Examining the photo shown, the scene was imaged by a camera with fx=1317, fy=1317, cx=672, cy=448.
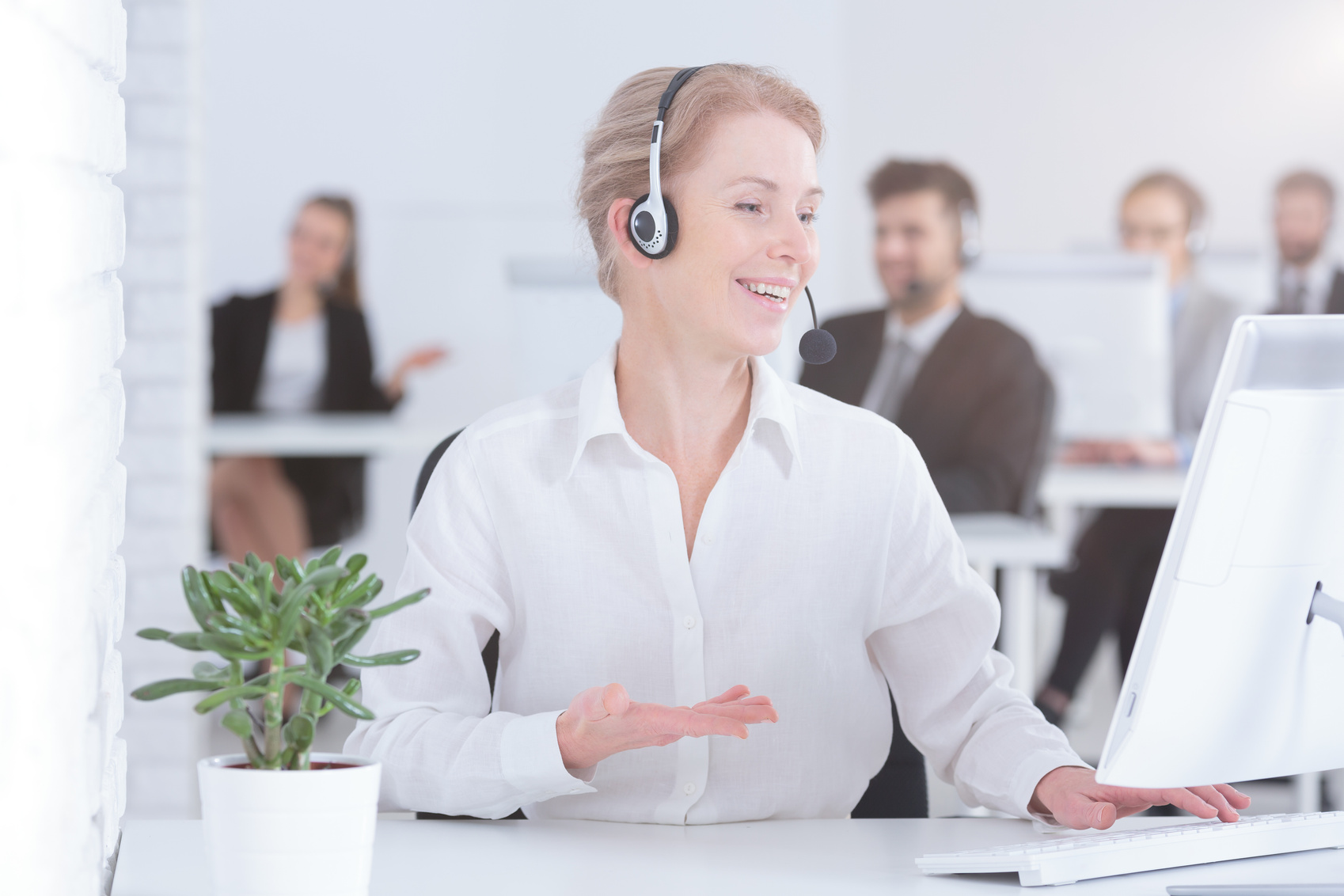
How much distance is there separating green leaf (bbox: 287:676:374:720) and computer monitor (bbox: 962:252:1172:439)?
107 inches

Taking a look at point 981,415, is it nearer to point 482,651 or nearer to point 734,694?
point 482,651

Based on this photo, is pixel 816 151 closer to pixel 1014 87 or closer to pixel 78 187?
pixel 78 187

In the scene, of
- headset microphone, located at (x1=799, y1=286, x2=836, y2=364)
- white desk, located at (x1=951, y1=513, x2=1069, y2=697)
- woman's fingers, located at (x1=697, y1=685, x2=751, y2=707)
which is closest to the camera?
woman's fingers, located at (x1=697, y1=685, x2=751, y2=707)

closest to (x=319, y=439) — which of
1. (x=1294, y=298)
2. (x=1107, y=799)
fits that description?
(x=1107, y=799)

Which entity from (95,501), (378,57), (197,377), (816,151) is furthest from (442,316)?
(95,501)

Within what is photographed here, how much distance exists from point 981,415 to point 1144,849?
85.9 inches

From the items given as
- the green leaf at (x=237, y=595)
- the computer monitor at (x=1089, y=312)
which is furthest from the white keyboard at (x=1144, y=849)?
the computer monitor at (x=1089, y=312)

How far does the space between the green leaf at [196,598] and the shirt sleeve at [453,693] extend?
13.4 inches

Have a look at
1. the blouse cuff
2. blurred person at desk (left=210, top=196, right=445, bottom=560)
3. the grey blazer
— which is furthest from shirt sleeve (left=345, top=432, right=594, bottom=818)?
the grey blazer

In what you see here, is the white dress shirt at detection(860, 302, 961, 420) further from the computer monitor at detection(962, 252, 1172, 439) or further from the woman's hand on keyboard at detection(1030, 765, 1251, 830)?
the woman's hand on keyboard at detection(1030, 765, 1251, 830)

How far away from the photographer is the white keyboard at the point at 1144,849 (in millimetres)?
962

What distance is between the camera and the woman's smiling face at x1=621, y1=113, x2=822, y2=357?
129 centimetres

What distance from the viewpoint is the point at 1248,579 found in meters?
0.88

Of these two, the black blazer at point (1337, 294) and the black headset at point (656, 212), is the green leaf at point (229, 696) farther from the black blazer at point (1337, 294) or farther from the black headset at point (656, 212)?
the black blazer at point (1337, 294)
